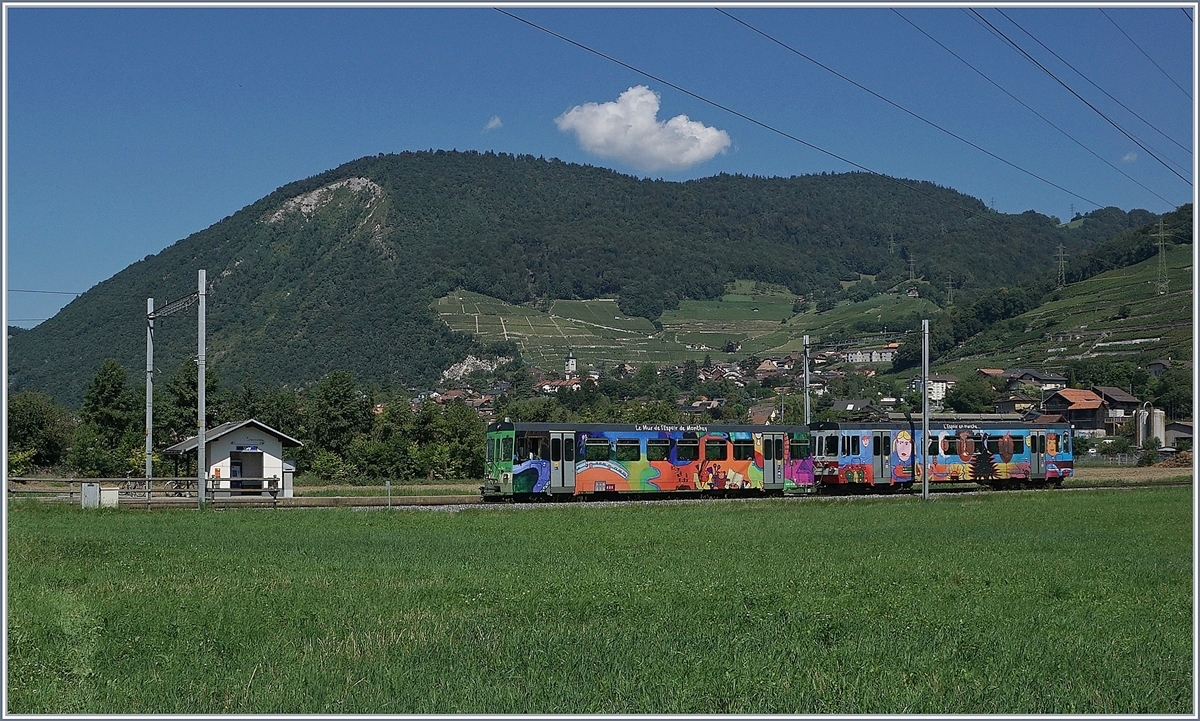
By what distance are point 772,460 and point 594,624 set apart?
30.5m

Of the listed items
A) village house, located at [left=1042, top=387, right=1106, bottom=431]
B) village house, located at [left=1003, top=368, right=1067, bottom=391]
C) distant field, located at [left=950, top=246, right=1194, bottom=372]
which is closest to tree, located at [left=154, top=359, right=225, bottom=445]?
village house, located at [left=1042, top=387, right=1106, bottom=431]

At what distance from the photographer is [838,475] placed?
4369 centimetres

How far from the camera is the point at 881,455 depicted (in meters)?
44.7

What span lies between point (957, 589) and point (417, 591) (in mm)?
7136

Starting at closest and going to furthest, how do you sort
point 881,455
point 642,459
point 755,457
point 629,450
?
point 629,450 < point 642,459 < point 755,457 < point 881,455

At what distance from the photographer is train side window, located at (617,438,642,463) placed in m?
38.5

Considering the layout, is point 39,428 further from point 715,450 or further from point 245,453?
point 715,450

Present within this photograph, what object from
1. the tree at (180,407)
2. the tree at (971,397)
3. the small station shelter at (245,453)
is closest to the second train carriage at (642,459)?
the small station shelter at (245,453)

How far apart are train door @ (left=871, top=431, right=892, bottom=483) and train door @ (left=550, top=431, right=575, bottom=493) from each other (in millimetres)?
13620

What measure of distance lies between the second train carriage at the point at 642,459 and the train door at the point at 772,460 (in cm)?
4

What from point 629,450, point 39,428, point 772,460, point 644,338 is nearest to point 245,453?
point 629,450

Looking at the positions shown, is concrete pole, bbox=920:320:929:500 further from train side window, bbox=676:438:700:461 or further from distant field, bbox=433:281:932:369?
distant field, bbox=433:281:932:369

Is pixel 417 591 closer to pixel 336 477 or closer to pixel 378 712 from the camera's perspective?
pixel 378 712

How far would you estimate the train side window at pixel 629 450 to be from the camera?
1515 inches
